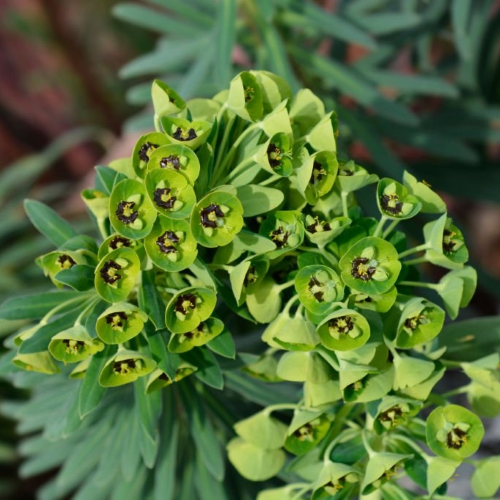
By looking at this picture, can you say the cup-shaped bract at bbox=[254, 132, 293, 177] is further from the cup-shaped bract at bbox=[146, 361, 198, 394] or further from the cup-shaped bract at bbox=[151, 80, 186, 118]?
the cup-shaped bract at bbox=[146, 361, 198, 394]

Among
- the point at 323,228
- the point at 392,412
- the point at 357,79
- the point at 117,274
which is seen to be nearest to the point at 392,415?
the point at 392,412

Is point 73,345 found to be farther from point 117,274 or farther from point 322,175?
point 322,175

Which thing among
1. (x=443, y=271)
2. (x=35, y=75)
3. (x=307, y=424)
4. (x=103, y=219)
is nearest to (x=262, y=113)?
(x=103, y=219)

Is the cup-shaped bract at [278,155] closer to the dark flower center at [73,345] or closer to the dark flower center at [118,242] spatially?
the dark flower center at [118,242]

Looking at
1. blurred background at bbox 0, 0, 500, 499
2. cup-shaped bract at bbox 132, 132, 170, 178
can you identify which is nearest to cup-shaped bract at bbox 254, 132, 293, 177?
cup-shaped bract at bbox 132, 132, 170, 178

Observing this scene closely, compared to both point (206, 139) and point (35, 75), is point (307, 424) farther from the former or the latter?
point (35, 75)

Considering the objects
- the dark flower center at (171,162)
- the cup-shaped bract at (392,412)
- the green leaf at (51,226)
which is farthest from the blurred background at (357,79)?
the cup-shaped bract at (392,412)
